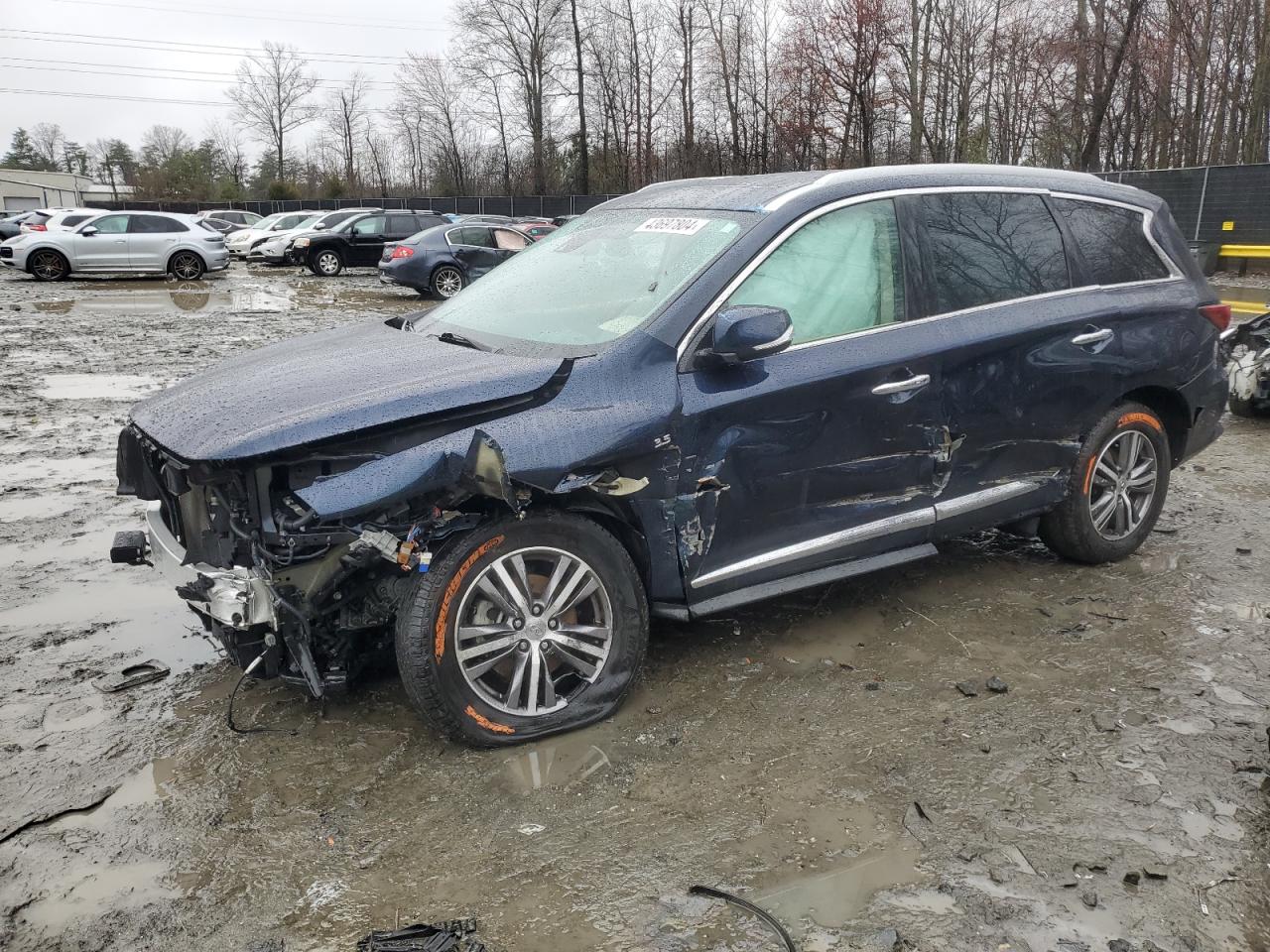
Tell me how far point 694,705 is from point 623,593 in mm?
546

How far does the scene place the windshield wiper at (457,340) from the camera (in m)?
3.78

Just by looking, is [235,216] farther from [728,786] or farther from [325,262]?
[728,786]

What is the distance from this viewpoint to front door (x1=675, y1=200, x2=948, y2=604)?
11.7 feet

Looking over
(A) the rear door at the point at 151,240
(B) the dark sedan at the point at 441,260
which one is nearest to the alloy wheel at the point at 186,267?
(A) the rear door at the point at 151,240

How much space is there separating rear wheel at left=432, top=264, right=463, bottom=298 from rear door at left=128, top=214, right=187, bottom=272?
25.4 ft

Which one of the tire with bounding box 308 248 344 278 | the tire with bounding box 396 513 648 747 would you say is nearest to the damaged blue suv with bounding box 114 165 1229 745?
the tire with bounding box 396 513 648 747

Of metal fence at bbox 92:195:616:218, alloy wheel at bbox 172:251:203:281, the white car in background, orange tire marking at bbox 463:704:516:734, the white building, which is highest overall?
the white building

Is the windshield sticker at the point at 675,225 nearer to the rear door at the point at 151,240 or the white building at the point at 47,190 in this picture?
the rear door at the point at 151,240

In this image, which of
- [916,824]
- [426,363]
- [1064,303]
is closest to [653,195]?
[426,363]

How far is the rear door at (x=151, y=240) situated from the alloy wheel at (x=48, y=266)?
1617 mm

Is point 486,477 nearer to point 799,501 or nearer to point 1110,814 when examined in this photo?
point 799,501

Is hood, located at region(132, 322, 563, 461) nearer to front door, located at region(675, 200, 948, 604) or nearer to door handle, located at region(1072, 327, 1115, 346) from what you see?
front door, located at region(675, 200, 948, 604)

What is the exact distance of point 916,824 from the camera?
2.94 metres

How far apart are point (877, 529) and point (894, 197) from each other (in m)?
1.35
